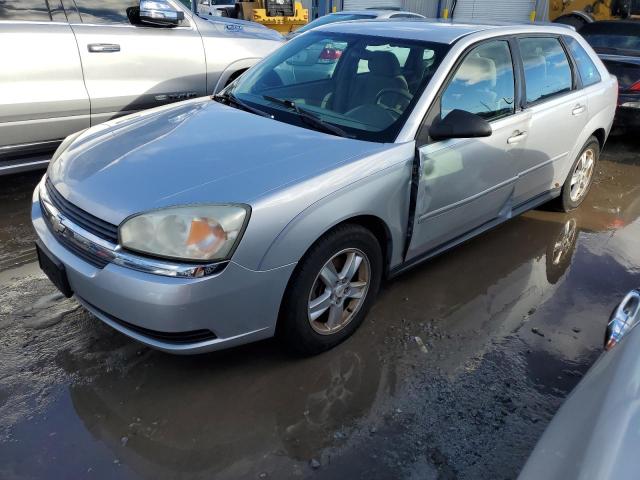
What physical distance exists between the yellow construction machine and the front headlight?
46.4ft

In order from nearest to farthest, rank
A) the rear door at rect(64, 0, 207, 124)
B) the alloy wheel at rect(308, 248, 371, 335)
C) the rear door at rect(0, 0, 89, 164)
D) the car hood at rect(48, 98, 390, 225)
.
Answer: the car hood at rect(48, 98, 390, 225) < the alloy wheel at rect(308, 248, 371, 335) < the rear door at rect(0, 0, 89, 164) < the rear door at rect(64, 0, 207, 124)

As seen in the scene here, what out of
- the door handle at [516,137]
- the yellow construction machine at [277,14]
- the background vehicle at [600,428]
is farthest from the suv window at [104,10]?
the yellow construction machine at [277,14]

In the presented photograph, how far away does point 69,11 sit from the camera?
4434mm

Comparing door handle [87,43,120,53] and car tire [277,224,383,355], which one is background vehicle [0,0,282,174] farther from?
car tire [277,224,383,355]

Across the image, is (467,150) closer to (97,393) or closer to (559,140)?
(559,140)

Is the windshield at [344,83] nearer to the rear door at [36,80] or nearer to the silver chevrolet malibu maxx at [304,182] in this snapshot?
the silver chevrolet malibu maxx at [304,182]

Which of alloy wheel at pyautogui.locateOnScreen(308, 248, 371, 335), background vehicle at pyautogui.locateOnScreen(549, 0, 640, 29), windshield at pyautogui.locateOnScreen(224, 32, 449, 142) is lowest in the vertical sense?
alloy wheel at pyautogui.locateOnScreen(308, 248, 371, 335)

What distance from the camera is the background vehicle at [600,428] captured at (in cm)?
115

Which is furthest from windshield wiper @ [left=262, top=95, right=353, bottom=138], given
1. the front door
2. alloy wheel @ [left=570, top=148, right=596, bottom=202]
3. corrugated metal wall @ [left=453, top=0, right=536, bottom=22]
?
corrugated metal wall @ [left=453, top=0, right=536, bottom=22]

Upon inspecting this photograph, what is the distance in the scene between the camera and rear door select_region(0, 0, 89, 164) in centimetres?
404

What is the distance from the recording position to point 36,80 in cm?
417

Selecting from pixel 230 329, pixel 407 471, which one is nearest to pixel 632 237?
pixel 407 471

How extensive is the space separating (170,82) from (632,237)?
4.34 meters

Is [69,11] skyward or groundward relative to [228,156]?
skyward
